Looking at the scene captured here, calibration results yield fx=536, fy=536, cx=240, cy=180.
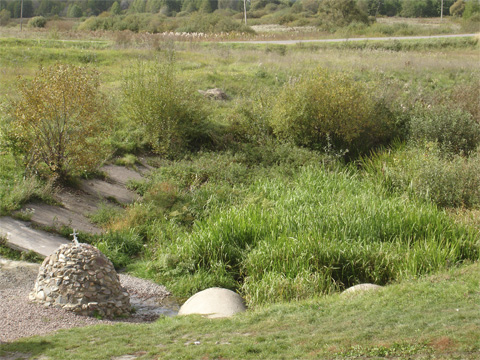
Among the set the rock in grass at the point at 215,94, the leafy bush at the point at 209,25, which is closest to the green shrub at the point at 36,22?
the leafy bush at the point at 209,25

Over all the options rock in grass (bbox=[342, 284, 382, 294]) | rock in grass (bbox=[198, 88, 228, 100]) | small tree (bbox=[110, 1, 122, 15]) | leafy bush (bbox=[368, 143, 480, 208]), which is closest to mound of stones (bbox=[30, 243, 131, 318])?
rock in grass (bbox=[342, 284, 382, 294])

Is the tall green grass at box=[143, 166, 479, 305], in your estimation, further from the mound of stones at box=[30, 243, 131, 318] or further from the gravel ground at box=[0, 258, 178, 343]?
the mound of stones at box=[30, 243, 131, 318]

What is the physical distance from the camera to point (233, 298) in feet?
26.5

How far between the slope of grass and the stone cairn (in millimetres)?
705

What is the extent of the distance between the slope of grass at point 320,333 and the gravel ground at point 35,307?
1.35 feet

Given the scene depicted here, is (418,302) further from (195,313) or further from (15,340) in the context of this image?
(15,340)

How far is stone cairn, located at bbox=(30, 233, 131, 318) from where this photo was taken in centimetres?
744

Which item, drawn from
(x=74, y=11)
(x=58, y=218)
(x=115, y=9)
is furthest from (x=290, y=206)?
(x=74, y=11)

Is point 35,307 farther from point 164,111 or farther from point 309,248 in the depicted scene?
point 164,111

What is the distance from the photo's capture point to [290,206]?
11.5 meters

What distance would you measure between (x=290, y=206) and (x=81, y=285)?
207 inches

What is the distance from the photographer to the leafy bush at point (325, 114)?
1636 centimetres

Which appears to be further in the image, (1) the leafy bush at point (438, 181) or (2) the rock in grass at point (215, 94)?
(2) the rock in grass at point (215, 94)

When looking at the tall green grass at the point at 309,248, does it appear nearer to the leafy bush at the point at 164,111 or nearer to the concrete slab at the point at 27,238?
the concrete slab at the point at 27,238
